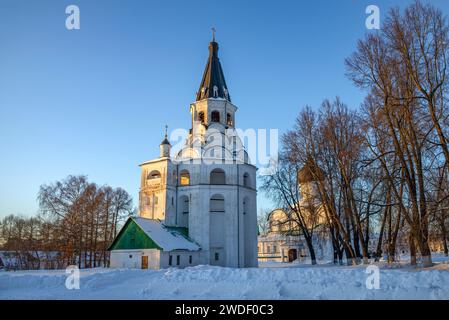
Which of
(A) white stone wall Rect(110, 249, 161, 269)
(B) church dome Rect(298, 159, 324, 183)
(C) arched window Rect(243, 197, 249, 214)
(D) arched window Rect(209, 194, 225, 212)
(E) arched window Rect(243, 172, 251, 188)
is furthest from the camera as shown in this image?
(E) arched window Rect(243, 172, 251, 188)

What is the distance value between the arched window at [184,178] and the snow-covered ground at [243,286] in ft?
63.9

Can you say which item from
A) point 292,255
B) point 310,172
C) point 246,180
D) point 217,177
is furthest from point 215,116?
point 292,255

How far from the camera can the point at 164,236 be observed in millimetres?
29750

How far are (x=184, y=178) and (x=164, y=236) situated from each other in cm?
856

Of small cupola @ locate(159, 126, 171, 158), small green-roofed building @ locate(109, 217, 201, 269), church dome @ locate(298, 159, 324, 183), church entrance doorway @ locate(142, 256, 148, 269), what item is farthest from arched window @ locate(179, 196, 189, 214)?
church dome @ locate(298, 159, 324, 183)

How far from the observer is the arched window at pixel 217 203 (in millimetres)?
34781

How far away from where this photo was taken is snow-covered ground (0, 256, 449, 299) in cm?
1198

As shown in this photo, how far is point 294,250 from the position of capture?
1953 inches

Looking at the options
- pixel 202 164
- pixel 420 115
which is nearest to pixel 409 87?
pixel 420 115

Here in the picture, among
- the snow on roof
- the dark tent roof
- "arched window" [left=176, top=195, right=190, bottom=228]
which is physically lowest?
the snow on roof

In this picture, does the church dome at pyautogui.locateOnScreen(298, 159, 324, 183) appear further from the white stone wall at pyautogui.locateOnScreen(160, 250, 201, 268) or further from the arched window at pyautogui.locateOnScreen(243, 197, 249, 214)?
the white stone wall at pyautogui.locateOnScreen(160, 250, 201, 268)

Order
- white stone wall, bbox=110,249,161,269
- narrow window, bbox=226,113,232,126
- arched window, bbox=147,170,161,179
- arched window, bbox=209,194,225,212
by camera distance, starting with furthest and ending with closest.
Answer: narrow window, bbox=226,113,232,126 < arched window, bbox=209,194,225,212 < arched window, bbox=147,170,161,179 < white stone wall, bbox=110,249,161,269

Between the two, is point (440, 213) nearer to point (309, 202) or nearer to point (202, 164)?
point (309, 202)

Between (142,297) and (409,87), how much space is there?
47.9ft
